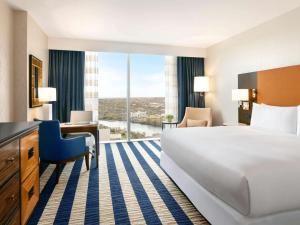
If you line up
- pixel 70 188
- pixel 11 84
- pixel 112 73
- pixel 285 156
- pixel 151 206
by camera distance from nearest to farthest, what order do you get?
pixel 285 156
pixel 151 206
pixel 70 188
pixel 11 84
pixel 112 73

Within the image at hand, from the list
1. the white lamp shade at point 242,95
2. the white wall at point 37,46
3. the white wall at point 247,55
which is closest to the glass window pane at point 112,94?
the white wall at point 37,46

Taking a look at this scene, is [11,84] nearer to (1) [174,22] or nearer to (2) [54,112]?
(2) [54,112]

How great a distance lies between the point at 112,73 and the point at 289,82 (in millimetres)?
3957

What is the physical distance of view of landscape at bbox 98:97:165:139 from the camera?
574 centimetres

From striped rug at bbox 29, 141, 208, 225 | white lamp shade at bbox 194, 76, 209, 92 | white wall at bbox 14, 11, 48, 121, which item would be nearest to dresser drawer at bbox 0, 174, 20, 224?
striped rug at bbox 29, 141, 208, 225

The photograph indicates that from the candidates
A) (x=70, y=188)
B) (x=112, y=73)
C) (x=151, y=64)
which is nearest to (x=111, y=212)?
(x=70, y=188)

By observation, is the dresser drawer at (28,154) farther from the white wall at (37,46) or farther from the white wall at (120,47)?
the white wall at (120,47)

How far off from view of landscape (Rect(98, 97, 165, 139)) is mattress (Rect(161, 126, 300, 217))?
12.3 feet

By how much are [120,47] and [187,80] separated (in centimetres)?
204

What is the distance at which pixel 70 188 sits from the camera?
2.81 m

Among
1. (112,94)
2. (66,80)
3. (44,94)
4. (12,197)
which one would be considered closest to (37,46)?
(44,94)

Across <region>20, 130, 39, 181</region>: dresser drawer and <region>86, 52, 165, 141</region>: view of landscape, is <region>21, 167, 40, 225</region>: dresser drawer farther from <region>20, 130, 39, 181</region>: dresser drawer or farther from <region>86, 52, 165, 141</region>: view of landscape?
<region>86, 52, 165, 141</region>: view of landscape

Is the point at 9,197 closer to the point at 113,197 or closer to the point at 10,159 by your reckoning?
the point at 10,159

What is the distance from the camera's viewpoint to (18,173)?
1722mm
